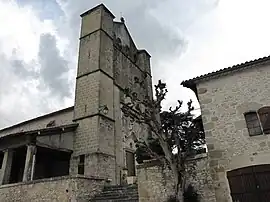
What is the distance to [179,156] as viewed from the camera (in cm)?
912

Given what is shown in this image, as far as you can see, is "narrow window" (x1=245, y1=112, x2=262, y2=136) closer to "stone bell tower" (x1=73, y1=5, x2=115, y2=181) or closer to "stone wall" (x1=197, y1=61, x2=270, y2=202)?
"stone wall" (x1=197, y1=61, x2=270, y2=202)

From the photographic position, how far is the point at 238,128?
931cm

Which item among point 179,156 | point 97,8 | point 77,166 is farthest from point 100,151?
point 97,8

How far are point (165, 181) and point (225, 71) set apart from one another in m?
5.16

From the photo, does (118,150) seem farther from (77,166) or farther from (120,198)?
(120,198)

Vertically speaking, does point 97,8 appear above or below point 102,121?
above

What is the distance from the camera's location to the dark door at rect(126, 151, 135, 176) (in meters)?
18.4

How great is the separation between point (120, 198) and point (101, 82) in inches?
360

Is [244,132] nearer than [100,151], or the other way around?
[244,132]

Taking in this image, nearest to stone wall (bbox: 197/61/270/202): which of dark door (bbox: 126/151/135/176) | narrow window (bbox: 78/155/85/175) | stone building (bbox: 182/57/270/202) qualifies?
stone building (bbox: 182/57/270/202)

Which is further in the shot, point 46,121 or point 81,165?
point 46,121

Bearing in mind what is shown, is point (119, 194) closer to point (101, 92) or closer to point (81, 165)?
point (81, 165)

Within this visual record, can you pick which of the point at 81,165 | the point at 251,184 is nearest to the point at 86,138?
the point at 81,165

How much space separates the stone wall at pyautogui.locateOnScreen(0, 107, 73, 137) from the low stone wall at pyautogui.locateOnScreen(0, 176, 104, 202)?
7.95m
